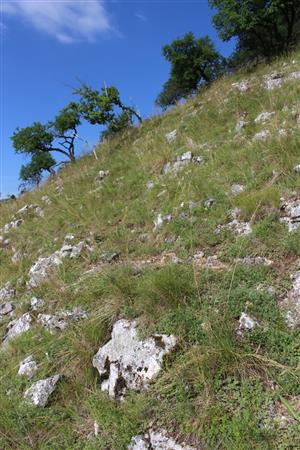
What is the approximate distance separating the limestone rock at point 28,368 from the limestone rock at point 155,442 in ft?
5.59

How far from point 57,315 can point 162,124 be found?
31.1ft

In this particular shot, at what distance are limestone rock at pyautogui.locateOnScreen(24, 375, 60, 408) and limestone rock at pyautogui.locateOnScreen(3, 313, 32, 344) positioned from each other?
1.31 m

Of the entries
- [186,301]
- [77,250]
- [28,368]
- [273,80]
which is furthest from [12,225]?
[273,80]

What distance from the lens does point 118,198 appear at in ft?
28.1

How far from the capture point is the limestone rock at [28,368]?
411 cm

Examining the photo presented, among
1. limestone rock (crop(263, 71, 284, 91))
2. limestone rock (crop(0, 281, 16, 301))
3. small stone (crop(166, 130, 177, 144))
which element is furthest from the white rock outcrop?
limestone rock (crop(263, 71, 284, 91))

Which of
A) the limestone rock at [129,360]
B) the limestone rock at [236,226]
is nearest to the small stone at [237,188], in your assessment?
the limestone rock at [236,226]

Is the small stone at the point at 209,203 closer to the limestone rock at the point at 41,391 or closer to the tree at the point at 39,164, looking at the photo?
the limestone rock at the point at 41,391

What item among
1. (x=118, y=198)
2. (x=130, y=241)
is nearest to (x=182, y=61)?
(x=118, y=198)

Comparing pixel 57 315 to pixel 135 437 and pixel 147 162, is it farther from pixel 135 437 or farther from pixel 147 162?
pixel 147 162

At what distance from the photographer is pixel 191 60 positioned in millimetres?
23016

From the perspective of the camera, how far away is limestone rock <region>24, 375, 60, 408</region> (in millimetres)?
3680

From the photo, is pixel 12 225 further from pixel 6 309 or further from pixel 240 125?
pixel 240 125

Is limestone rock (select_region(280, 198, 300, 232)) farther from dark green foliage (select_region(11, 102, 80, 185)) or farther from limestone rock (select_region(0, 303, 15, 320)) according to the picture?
dark green foliage (select_region(11, 102, 80, 185))
